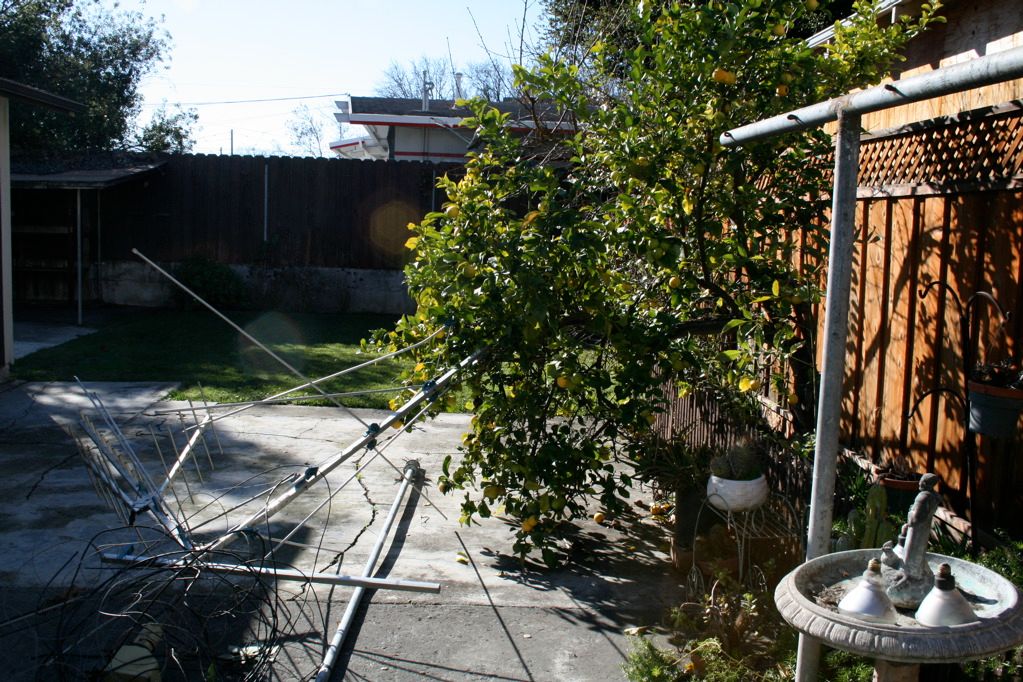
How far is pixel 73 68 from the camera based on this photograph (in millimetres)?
21000

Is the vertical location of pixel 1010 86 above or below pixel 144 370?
above

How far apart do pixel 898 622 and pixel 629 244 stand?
8.05ft

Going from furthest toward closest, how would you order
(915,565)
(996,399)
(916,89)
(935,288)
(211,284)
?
(211,284), (935,288), (996,399), (915,565), (916,89)

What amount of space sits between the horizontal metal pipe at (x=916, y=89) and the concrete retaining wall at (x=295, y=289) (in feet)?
41.9

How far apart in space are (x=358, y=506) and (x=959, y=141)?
13.4ft

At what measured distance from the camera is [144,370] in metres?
9.98

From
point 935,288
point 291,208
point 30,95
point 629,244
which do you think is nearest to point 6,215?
point 30,95

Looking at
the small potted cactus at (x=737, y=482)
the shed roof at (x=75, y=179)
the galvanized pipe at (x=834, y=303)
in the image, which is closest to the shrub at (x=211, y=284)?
the shed roof at (x=75, y=179)

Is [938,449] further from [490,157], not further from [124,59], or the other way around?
[124,59]

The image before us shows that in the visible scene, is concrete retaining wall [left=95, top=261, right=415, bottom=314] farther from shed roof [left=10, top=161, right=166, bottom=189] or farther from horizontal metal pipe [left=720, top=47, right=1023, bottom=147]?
horizontal metal pipe [left=720, top=47, right=1023, bottom=147]

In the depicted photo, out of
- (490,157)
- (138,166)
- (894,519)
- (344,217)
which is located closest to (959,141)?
(894,519)

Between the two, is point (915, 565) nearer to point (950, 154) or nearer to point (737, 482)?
point (737, 482)

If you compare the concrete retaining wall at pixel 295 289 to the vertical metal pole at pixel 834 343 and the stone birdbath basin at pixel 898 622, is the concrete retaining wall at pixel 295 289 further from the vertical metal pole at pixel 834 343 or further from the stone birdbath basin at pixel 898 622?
the stone birdbath basin at pixel 898 622

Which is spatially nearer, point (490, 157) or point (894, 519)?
point (894, 519)
